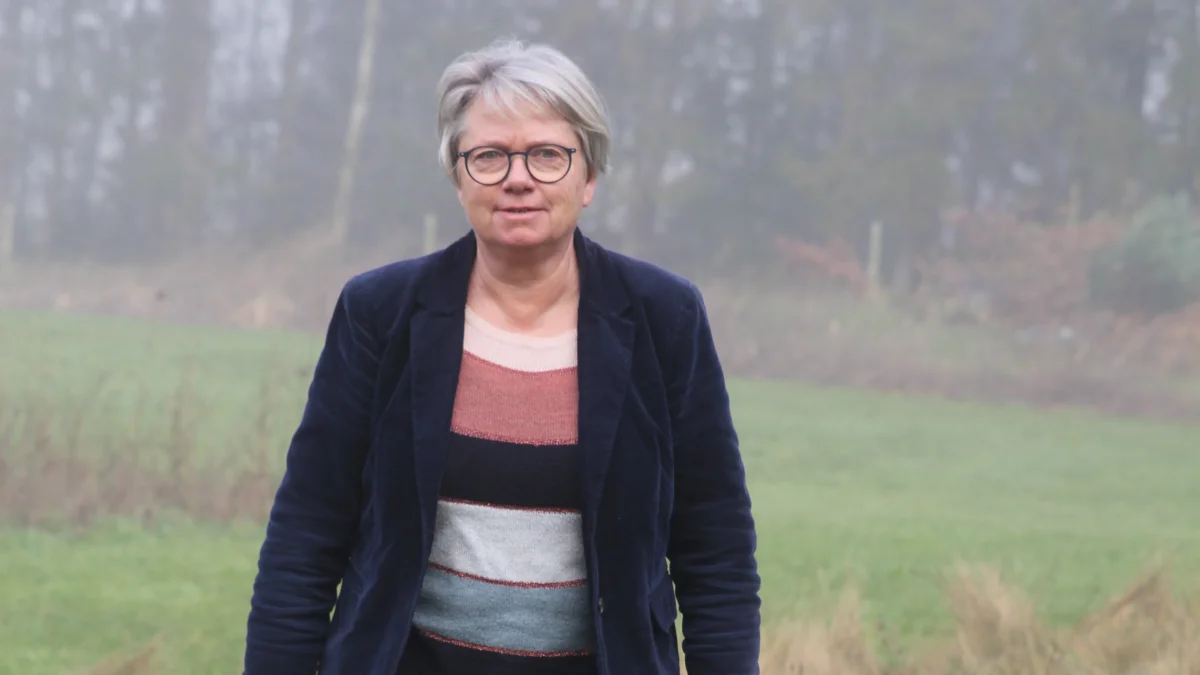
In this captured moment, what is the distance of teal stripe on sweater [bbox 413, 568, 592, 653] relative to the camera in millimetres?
1479

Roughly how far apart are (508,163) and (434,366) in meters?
0.25

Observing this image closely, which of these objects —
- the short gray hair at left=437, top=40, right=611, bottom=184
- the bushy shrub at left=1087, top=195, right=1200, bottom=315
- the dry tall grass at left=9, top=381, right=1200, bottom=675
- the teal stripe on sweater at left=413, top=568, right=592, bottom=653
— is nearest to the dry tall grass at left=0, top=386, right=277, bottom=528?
the dry tall grass at left=9, top=381, right=1200, bottom=675

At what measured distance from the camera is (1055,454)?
4773mm

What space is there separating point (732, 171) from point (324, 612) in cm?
521

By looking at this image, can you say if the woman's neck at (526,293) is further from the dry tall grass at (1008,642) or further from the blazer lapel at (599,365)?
the dry tall grass at (1008,642)

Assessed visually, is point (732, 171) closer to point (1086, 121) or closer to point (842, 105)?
point (842, 105)

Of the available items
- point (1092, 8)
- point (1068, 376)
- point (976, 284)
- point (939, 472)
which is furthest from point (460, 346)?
point (1092, 8)

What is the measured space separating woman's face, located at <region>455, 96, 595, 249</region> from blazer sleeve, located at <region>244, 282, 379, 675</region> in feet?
0.63

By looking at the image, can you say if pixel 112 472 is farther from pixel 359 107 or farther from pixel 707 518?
pixel 359 107

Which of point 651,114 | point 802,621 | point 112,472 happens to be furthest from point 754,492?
point 651,114

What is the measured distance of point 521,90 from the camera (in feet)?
4.76

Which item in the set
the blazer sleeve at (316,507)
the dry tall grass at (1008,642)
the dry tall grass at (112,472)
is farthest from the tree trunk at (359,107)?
the blazer sleeve at (316,507)

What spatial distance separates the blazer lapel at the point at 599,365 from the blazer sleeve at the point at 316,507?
0.82 feet

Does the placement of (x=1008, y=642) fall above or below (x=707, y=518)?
below
